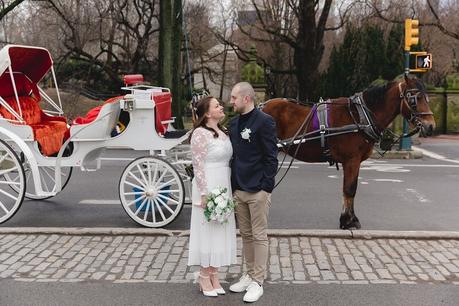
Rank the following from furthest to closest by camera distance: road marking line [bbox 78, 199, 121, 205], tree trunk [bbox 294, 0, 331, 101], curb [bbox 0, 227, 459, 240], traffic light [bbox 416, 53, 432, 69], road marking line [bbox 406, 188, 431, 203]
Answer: tree trunk [bbox 294, 0, 331, 101], traffic light [bbox 416, 53, 432, 69], road marking line [bbox 406, 188, 431, 203], road marking line [bbox 78, 199, 121, 205], curb [bbox 0, 227, 459, 240]

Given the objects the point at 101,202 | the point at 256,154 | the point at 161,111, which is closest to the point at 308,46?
the point at 101,202

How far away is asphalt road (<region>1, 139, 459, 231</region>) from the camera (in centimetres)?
744

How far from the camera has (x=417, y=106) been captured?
652 centimetres

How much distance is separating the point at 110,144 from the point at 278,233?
8.78 feet

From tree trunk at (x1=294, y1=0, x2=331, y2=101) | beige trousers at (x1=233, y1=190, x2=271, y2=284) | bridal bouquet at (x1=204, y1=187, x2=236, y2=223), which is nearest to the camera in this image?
bridal bouquet at (x1=204, y1=187, x2=236, y2=223)

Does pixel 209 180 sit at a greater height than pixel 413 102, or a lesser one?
lesser

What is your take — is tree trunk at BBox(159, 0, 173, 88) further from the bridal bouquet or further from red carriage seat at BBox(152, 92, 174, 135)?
the bridal bouquet

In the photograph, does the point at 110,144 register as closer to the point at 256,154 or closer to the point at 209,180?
the point at 209,180

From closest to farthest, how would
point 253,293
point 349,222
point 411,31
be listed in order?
point 253,293
point 349,222
point 411,31

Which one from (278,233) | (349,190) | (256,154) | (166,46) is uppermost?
(166,46)

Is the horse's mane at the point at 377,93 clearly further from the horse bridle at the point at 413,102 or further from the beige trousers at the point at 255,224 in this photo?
the beige trousers at the point at 255,224

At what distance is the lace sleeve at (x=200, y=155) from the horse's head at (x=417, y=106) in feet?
10.7

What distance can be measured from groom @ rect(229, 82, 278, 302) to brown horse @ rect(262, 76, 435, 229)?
2.43 metres

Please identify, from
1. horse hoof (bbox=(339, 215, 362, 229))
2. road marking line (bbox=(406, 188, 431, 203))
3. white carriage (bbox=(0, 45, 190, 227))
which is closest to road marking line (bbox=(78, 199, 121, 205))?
white carriage (bbox=(0, 45, 190, 227))
